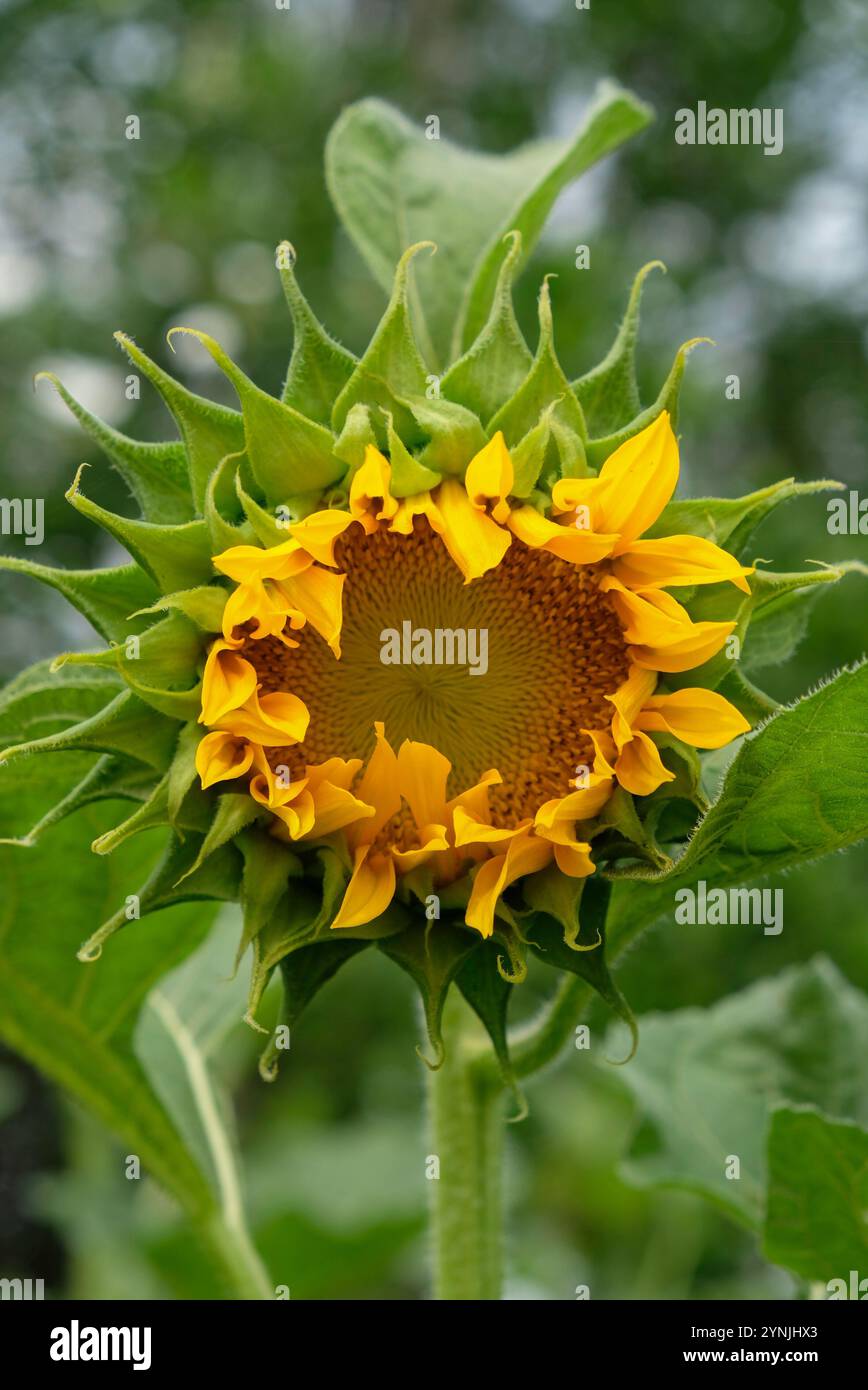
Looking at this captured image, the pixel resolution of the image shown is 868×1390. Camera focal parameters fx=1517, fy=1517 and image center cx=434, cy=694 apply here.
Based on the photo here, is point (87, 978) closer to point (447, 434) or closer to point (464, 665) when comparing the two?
point (464, 665)

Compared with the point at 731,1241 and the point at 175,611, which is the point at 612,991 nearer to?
the point at 175,611

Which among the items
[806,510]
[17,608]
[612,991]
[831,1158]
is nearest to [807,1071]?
[831,1158]

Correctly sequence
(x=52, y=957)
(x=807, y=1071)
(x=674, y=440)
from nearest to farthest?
(x=674, y=440)
(x=52, y=957)
(x=807, y=1071)

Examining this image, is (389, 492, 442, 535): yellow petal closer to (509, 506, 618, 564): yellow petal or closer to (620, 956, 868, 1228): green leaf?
(509, 506, 618, 564): yellow petal

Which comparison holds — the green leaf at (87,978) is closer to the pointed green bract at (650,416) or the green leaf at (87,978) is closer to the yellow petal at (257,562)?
the yellow petal at (257,562)

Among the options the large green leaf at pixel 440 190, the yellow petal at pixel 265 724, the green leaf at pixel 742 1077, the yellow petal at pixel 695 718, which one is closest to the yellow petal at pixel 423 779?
the yellow petal at pixel 265 724

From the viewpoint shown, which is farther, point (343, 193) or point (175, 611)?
point (343, 193)
